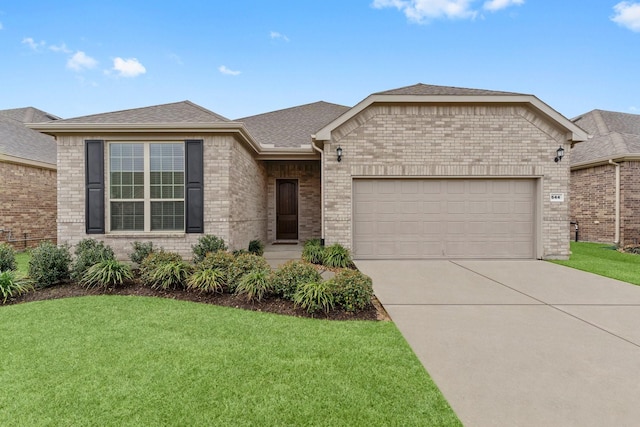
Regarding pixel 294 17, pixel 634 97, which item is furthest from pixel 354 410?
pixel 634 97

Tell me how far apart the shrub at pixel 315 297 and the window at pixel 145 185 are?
178 inches

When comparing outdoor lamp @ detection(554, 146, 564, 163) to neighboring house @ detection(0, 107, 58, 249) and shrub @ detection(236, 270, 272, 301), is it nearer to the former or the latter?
shrub @ detection(236, 270, 272, 301)

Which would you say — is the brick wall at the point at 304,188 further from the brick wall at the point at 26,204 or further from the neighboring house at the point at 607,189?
the neighboring house at the point at 607,189

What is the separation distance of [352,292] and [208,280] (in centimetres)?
233

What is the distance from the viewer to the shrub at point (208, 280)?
472 centimetres

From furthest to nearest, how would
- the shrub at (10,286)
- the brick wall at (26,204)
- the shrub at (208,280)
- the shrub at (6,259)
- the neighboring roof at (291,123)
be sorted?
the neighboring roof at (291,123) < the brick wall at (26,204) < the shrub at (6,259) < the shrub at (208,280) < the shrub at (10,286)

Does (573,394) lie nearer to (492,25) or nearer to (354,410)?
(354,410)

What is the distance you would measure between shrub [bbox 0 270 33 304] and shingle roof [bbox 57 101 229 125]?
389cm

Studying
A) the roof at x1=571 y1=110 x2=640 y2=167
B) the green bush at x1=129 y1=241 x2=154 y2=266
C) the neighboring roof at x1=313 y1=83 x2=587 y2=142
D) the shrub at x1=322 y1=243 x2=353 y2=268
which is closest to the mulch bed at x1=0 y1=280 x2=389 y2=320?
the green bush at x1=129 y1=241 x2=154 y2=266

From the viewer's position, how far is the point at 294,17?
498 inches

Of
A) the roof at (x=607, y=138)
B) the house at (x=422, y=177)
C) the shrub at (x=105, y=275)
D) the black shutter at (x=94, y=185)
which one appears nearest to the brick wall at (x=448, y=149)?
the house at (x=422, y=177)

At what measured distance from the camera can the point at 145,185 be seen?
7.18m

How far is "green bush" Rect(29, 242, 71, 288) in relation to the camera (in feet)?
16.9

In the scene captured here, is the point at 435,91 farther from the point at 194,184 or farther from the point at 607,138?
the point at 607,138
